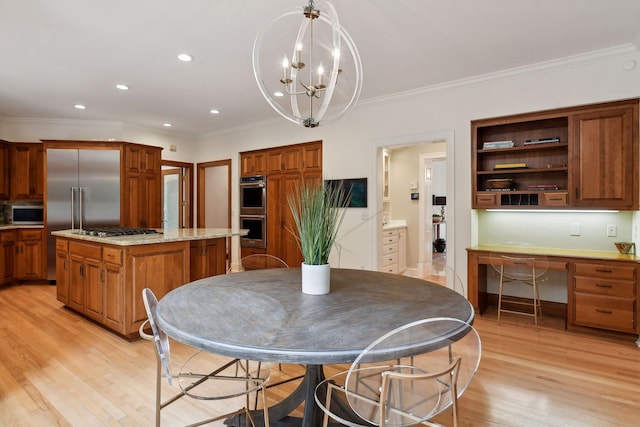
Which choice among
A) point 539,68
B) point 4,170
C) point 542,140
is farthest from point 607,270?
point 4,170

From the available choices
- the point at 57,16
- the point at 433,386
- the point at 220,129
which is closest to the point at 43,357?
the point at 57,16

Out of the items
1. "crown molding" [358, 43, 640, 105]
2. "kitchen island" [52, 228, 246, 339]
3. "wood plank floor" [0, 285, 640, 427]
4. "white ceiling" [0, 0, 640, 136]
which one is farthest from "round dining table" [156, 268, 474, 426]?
"crown molding" [358, 43, 640, 105]

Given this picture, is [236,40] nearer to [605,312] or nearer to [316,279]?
[316,279]

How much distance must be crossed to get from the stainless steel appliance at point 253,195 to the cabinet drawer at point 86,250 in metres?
2.80

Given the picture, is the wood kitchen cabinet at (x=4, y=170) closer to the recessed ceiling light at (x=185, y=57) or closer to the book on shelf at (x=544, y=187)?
the recessed ceiling light at (x=185, y=57)

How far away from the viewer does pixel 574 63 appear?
3.33m

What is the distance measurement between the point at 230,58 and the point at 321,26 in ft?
3.63

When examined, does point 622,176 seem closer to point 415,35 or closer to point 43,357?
point 415,35

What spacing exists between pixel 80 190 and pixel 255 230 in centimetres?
268

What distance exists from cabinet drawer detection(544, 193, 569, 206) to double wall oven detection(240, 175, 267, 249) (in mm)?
4002

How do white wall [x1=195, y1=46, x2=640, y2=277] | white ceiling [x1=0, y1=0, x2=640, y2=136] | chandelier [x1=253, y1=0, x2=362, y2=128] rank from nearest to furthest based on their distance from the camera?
chandelier [x1=253, y1=0, x2=362, y2=128] → white ceiling [x1=0, y1=0, x2=640, y2=136] → white wall [x1=195, y1=46, x2=640, y2=277]

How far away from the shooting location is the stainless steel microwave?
552cm

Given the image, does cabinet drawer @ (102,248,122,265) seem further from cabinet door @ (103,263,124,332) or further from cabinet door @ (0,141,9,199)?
cabinet door @ (0,141,9,199)

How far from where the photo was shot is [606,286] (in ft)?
10.1
